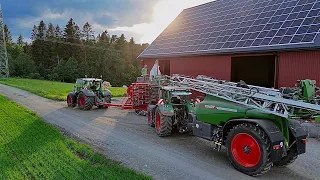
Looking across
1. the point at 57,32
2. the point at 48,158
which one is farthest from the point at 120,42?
the point at 48,158

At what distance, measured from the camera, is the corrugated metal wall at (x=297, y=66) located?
11406 mm

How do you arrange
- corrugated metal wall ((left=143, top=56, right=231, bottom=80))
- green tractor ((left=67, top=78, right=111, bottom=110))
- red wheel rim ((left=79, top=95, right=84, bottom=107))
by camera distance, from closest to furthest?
green tractor ((left=67, top=78, right=111, bottom=110)), red wheel rim ((left=79, top=95, right=84, bottom=107)), corrugated metal wall ((left=143, top=56, right=231, bottom=80))

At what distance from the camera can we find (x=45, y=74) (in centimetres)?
5894

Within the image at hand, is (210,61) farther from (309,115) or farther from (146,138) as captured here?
(309,115)

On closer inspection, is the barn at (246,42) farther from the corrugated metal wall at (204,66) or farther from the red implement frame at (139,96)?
the red implement frame at (139,96)

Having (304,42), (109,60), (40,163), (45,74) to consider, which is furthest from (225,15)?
(45,74)

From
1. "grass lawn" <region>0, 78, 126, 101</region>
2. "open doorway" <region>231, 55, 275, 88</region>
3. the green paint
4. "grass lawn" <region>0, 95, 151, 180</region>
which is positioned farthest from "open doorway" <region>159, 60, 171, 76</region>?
the green paint

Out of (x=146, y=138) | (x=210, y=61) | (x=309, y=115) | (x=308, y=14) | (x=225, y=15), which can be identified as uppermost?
(x=225, y=15)

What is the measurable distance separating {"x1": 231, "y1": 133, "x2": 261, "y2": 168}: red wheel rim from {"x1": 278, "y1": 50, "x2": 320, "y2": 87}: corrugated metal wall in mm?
7157

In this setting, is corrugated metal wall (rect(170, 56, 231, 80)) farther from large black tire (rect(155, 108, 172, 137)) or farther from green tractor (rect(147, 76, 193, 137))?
large black tire (rect(155, 108, 172, 137))

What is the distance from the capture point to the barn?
1207cm

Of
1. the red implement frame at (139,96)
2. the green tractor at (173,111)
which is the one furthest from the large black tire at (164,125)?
the red implement frame at (139,96)

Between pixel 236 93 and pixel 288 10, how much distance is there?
9944mm

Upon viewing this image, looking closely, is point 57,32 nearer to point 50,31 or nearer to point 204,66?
point 50,31
